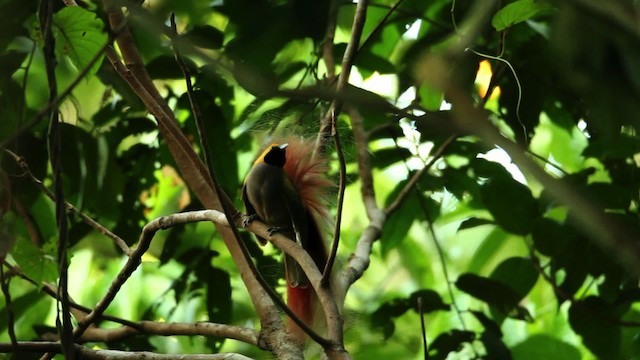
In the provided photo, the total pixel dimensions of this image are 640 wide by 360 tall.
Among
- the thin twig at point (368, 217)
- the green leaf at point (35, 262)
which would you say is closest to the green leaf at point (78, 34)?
the green leaf at point (35, 262)

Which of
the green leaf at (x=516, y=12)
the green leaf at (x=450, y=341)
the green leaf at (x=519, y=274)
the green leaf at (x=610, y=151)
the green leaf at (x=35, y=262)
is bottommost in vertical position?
the green leaf at (x=450, y=341)

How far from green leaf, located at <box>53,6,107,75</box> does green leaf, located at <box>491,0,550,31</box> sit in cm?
69

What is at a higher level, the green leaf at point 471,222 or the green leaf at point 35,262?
the green leaf at point 471,222

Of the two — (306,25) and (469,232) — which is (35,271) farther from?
(469,232)

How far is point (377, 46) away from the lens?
1.97 meters

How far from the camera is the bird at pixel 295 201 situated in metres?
1.85

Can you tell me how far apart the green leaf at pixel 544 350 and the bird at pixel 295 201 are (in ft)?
1.83

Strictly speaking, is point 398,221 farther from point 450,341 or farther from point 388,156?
point 450,341

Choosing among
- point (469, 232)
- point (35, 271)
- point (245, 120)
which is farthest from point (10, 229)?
point (469, 232)

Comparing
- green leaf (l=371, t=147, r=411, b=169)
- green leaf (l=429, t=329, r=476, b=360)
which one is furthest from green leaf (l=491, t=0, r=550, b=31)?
green leaf (l=429, t=329, r=476, b=360)

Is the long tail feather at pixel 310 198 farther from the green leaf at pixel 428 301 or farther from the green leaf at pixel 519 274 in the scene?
the green leaf at pixel 519 274

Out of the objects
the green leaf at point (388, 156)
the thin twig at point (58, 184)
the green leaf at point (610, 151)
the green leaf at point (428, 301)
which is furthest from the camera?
the green leaf at point (388, 156)

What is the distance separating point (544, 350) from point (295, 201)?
2.33 ft

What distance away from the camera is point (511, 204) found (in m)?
1.92
